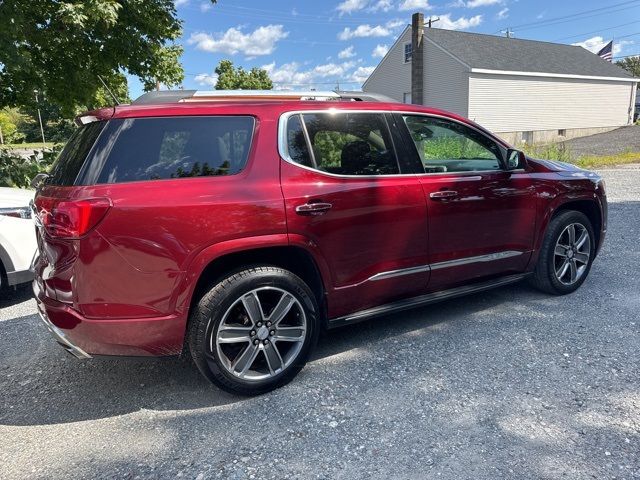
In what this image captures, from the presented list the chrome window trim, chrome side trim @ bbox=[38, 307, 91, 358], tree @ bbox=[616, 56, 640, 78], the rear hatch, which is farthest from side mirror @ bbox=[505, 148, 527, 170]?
tree @ bbox=[616, 56, 640, 78]

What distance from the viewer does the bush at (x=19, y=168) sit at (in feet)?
30.3

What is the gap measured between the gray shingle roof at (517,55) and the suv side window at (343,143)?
81.0ft

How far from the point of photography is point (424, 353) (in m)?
3.52

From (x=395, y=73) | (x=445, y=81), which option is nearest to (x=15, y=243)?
(x=445, y=81)

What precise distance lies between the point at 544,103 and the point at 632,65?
54361mm

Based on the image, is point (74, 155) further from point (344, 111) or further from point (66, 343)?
point (344, 111)

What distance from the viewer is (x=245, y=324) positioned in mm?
3010

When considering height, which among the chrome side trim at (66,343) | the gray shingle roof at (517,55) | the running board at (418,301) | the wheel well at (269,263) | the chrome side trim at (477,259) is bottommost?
the running board at (418,301)

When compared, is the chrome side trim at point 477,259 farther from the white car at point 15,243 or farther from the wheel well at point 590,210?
the white car at point 15,243

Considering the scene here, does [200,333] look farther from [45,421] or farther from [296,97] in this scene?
[296,97]

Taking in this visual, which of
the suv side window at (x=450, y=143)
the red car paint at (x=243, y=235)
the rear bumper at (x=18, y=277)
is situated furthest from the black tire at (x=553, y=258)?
the rear bumper at (x=18, y=277)

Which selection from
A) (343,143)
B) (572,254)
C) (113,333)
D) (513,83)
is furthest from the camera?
(513,83)

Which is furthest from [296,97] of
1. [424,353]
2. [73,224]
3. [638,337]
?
[638,337]

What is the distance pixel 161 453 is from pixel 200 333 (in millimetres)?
657
